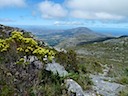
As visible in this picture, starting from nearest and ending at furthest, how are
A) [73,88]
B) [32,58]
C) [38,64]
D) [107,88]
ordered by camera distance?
[73,88]
[38,64]
[32,58]
[107,88]

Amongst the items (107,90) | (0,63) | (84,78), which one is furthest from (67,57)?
(0,63)

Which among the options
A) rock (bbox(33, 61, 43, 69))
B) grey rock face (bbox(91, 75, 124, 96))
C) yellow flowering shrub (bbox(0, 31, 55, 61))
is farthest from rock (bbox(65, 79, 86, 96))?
yellow flowering shrub (bbox(0, 31, 55, 61))

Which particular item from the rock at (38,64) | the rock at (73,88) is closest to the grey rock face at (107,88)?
the rock at (73,88)

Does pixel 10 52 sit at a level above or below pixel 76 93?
above

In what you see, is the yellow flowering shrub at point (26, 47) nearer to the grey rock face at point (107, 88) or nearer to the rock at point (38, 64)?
the rock at point (38, 64)

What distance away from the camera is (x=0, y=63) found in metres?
12.1

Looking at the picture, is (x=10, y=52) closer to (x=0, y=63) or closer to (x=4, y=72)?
(x=0, y=63)

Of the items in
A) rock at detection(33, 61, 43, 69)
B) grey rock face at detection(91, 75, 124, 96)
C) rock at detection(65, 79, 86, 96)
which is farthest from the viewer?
grey rock face at detection(91, 75, 124, 96)

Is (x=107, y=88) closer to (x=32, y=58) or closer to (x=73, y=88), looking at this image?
(x=73, y=88)

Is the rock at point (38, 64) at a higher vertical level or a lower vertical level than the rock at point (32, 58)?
lower

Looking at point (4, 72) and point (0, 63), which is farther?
point (0, 63)

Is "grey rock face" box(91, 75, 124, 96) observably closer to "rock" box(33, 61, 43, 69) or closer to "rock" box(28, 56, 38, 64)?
"rock" box(33, 61, 43, 69)

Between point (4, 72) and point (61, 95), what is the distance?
263 cm

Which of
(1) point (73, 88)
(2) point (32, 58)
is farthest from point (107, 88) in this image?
(2) point (32, 58)
